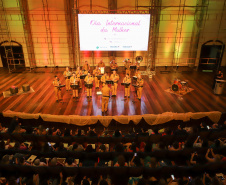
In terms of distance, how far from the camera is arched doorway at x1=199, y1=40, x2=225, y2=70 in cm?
1451

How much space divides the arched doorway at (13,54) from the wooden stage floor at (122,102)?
2.68m

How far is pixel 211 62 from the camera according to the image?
1481cm

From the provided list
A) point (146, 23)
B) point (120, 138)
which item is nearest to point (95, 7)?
point (146, 23)

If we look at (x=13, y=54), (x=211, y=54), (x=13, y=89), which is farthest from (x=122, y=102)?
(x=13, y=54)

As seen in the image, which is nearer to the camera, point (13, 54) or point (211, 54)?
point (211, 54)

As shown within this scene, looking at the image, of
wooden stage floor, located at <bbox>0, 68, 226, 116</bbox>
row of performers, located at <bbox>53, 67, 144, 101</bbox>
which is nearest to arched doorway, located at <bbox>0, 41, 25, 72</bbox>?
wooden stage floor, located at <bbox>0, 68, 226, 116</bbox>

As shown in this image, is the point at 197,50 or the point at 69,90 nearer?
the point at 69,90

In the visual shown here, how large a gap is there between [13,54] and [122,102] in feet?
32.1

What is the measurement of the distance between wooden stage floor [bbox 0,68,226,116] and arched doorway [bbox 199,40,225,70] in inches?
109

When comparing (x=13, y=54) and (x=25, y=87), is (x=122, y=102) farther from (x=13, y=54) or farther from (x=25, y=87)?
(x=13, y=54)

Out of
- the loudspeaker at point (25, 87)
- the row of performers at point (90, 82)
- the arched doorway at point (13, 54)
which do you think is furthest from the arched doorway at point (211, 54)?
the arched doorway at point (13, 54)

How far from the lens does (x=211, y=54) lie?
14.7 metres

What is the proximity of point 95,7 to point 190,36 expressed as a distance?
7.02m

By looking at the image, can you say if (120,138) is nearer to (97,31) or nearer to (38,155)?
(38,155)
